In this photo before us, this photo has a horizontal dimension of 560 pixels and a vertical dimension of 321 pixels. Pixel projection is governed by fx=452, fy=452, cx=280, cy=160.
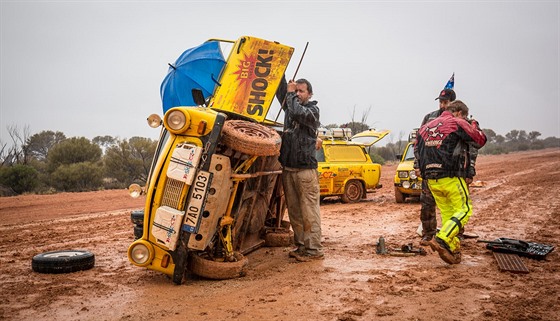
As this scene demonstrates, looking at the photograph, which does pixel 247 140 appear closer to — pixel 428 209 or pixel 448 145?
pixel 448 145

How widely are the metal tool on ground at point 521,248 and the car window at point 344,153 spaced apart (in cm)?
719

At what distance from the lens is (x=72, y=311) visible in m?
4.14

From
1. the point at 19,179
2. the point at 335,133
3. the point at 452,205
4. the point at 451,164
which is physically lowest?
the point at 19,179

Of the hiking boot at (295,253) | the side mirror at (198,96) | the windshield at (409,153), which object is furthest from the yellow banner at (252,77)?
the windshield at (409,153)

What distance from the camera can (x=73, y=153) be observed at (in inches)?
1030

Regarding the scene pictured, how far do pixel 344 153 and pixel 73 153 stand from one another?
61.4 feet

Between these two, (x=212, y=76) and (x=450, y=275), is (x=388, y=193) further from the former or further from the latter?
(x=450, y=275)

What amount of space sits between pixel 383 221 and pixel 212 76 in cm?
493

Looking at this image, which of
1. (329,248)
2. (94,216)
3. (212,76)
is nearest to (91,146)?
(94,216)

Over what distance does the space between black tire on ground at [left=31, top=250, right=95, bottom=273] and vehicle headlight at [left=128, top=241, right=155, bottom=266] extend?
1383 millimetres

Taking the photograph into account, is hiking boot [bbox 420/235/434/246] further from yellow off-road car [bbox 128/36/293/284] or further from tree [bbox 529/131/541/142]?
tree [bbox 529/131/541/142]

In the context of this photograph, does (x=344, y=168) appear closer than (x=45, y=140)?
Yes

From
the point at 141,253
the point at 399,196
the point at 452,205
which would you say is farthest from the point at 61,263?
the point at 399,196

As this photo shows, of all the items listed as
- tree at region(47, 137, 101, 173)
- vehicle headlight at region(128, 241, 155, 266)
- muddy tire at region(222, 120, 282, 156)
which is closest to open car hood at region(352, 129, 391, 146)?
muddy tire at region(222, 120, 282, 156)
